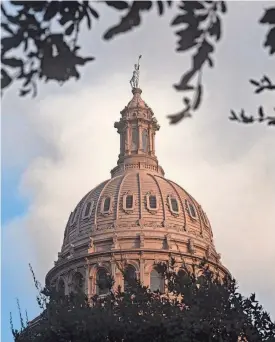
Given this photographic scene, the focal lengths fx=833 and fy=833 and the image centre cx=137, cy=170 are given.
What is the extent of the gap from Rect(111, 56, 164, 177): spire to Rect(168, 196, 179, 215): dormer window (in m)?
Result: 5.02

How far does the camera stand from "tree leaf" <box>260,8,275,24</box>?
478 centimetres

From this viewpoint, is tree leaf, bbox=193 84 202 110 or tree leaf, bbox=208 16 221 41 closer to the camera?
tree leaf, bbox=193 84 202 110

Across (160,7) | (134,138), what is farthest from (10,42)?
(134,138)

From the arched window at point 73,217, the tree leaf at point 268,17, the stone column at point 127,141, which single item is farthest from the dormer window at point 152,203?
the tree leaf at point 268,17

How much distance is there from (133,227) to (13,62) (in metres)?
55.1

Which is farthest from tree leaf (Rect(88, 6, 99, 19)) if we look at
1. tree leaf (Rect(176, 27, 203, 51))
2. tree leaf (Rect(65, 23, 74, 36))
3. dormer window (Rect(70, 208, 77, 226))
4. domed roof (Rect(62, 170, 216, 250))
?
dormer window (Rect(70, 208, 77, 226))

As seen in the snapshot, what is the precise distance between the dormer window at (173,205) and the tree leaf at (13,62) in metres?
57.2

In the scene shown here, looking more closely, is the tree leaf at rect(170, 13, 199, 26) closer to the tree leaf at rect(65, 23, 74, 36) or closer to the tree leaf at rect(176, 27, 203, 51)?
the tree leaf at rect(176, 27, 203, 51)

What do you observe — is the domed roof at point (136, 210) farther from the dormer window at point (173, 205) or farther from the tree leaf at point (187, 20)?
the tree leaf at point (187, 20)

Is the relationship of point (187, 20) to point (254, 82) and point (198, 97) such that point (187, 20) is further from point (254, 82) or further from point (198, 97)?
point (254, 82)

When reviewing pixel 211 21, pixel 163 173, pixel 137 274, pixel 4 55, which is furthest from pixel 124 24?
pixel 163 173

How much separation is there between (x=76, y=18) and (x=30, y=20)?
480mm

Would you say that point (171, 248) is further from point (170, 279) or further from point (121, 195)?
point (170, 279)

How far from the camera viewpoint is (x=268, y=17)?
479 cm
